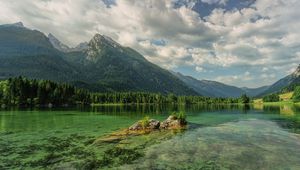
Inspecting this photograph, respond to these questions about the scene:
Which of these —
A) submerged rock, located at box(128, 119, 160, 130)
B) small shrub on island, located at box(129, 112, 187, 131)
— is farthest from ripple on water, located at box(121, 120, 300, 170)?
small shrub on island, located at box(129, 112, 187, 131)

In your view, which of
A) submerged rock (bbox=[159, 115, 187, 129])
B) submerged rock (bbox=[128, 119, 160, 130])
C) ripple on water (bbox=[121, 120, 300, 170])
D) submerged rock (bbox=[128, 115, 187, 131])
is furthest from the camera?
submerged rock (bbox=[159, 115, 187, 129])

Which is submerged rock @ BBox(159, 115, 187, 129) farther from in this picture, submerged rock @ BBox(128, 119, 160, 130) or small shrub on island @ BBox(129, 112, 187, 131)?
submerged rock @ BBox(128, 119, 160, 130)

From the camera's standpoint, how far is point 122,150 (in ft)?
135

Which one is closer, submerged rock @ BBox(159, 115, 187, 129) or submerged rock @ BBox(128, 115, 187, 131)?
submerged rock @ BBox(128, 115, 187, 131)

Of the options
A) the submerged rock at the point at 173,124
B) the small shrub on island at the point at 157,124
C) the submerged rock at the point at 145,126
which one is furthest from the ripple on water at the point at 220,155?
the submerged rock at the point at 173,124

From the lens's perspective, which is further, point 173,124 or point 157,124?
point 173,124

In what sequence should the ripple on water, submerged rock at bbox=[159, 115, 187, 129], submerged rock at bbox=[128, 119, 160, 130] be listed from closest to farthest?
1. the ripple on water
2. submerged rock at bbox=[128, 119, 160, 130]
3. submerged rock at bbox=[159, 115, 187, 129]

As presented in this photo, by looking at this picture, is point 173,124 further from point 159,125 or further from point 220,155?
point 220,155

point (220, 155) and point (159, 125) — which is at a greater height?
point (159, 125)

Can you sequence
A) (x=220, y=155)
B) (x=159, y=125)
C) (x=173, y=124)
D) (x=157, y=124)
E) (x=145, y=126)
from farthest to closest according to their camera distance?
(x=173, y=124), (x=159, y=125), (x=157, y=124), (x=145, y=126), (x=220, y=155)

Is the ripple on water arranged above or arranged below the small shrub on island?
below

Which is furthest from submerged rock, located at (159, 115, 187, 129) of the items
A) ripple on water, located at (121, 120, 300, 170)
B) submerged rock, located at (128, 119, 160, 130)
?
ripple on water, located at (121, 120, 300, 170)

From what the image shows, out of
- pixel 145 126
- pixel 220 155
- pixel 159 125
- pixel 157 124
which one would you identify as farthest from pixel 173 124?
pixel 220 155

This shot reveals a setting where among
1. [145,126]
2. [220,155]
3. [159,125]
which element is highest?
[145,126]
